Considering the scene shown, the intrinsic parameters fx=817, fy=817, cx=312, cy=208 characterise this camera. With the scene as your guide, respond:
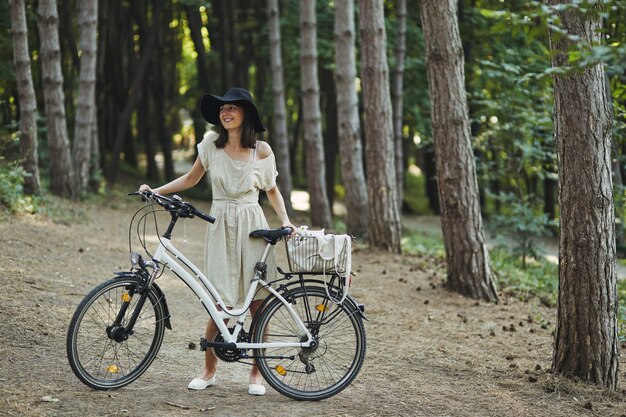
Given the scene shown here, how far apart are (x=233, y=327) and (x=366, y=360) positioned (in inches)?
76.6

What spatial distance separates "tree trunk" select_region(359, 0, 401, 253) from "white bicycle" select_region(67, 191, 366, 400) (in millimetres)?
8154

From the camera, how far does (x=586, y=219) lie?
6445 mm

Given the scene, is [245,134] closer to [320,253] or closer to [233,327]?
[320,253]

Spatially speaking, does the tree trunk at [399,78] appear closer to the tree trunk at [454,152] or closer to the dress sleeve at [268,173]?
the tree trunk at [454,152]

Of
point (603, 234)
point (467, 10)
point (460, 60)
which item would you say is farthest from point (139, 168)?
point (603, 234)

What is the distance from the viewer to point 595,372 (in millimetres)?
6535

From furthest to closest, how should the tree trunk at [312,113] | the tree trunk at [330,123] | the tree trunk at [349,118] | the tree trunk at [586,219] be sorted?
the tree trunk at [330,123], the tree trunk at [312,113], the tree trunk at [349,118], the tree trunk at [586,219]

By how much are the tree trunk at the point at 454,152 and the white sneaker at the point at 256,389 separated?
16.5 ft

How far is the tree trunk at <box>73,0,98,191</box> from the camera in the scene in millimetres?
17266

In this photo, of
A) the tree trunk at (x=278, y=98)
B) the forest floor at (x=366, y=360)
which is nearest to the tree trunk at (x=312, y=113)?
the tree trunk at (x=278, y=98)

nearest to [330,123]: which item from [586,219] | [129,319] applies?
[586,219]

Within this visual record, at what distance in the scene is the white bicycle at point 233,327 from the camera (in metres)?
5.42

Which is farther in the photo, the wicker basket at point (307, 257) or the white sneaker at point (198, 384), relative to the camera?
the white sneaker at point (198, 384)

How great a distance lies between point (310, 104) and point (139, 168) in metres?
15.0
